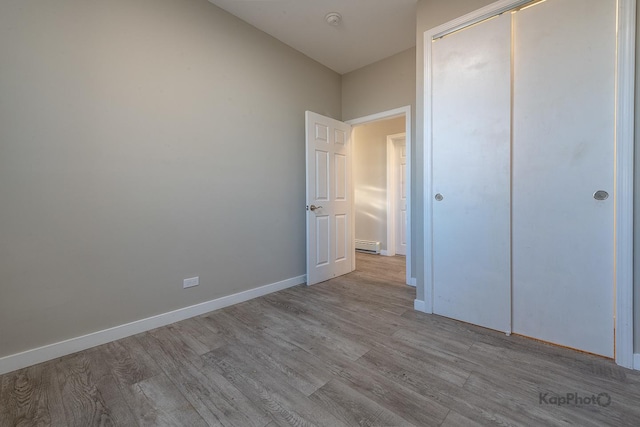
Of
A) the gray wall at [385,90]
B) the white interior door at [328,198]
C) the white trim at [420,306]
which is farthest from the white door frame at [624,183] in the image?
the white interior door at [328,198]

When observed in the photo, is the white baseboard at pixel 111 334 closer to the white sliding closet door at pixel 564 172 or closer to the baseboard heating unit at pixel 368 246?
→ the white sliding closet door at pixel 564 172

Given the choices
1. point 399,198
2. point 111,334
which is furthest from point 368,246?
point 111,334

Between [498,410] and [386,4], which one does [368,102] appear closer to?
[386,4]

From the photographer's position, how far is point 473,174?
214cm

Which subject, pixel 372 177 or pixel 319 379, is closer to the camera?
pixel 319 379

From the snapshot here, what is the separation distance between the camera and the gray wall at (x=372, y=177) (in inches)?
Result: 196

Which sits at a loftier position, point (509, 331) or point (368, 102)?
point (368, 102)

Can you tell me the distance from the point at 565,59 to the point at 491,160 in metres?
0.74

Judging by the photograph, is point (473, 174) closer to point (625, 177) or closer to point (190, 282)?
point (625, 177)

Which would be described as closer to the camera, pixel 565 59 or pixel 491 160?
pixel 565 59

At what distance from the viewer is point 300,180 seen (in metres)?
3.30

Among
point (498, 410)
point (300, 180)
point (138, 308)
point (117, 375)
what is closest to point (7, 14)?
point (138, 308)
